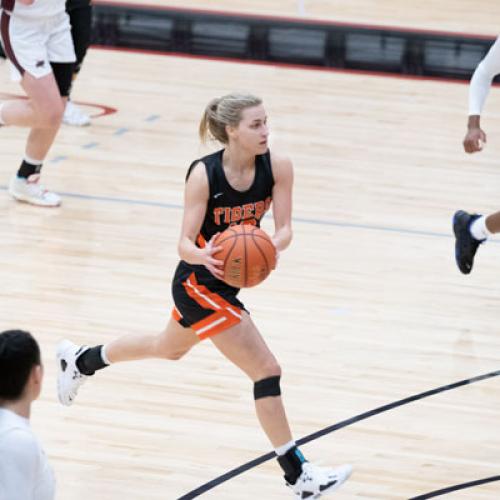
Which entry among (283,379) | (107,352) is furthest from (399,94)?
(107,352)

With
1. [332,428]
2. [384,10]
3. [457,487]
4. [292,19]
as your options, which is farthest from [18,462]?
[384,10]

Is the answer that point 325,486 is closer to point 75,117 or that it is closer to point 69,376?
point 69,376

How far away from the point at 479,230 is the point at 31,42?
299 centimetres

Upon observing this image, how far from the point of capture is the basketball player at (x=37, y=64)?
25.4 ft

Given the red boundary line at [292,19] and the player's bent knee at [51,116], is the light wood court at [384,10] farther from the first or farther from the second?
the player's bent knee at [51,116]

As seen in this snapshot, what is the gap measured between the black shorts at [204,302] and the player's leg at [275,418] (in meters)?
0.05

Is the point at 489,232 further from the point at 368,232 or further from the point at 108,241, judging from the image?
the point at 108,241

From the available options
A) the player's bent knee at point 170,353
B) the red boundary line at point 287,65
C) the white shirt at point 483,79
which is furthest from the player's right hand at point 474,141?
the red boundary line at point 287,65

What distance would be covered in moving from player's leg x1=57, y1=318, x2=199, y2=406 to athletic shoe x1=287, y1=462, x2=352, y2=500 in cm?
73

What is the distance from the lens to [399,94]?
11828mm

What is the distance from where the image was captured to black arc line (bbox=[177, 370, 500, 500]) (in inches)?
188

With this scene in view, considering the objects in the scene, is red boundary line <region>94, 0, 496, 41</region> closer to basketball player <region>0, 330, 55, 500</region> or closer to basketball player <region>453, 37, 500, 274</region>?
basketball player <region>453, 37, 500, 274</region>

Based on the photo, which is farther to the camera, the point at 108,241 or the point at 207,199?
the point at 108,241

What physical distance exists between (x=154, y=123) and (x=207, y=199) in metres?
5.85
